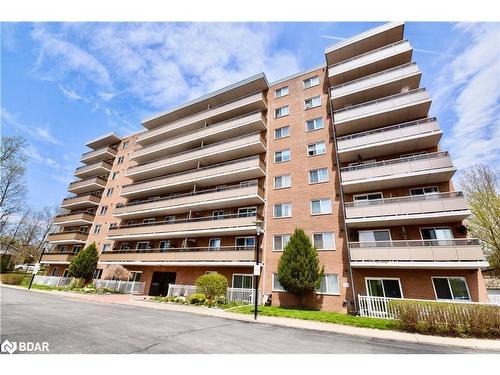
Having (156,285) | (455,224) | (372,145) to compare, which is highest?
(372,145)

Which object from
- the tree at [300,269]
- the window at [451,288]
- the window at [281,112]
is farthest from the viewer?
the window at [281,112]

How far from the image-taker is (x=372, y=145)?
20.8m

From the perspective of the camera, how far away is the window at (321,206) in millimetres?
21750

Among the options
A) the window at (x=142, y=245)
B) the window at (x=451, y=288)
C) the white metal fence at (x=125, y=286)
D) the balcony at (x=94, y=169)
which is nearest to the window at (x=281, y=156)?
the window at (x=451, y=288)

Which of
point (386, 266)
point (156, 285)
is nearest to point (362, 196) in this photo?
point (386, 266)

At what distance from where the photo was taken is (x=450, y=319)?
11.4 m

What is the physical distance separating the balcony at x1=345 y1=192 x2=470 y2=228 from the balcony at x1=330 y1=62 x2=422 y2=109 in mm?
11185

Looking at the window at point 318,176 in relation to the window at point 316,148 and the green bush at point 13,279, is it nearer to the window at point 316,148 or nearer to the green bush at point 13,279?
the window at point 316,148

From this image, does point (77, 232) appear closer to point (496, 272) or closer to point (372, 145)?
point (372, 145)

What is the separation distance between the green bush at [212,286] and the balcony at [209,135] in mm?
17050

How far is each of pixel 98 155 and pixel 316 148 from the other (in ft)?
133

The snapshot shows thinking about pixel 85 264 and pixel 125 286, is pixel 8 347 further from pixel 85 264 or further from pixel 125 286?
pixel 85 264

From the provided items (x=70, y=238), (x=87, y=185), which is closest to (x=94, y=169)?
(x=87, y=185)

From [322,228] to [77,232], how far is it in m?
38.1
